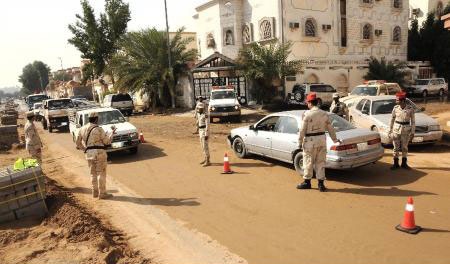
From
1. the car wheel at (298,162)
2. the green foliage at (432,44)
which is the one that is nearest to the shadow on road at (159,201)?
the car wheel at (298,162)

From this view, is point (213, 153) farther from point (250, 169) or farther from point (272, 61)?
point (272, 61)

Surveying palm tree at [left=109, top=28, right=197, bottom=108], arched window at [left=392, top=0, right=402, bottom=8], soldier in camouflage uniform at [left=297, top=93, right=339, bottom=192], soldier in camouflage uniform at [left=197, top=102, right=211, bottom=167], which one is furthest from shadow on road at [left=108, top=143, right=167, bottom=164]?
arched window at [left=392, top=0, right=402, bottom=8]

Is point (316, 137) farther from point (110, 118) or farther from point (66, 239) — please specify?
point (110, 118)

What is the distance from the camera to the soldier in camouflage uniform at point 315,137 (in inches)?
280

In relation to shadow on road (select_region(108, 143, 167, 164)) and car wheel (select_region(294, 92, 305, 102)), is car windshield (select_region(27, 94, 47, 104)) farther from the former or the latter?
shadow on road (select_region(108, 143, 167, 164))

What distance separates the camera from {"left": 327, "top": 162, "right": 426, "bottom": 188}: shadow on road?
7699 mm

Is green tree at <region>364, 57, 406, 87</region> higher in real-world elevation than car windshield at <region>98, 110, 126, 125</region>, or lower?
higher

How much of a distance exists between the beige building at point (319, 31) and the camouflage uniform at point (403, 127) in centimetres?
1830

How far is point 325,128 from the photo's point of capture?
7.16 m

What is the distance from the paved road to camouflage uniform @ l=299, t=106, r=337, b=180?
595 millimetres

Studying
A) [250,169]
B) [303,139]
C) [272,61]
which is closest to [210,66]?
[272,61]

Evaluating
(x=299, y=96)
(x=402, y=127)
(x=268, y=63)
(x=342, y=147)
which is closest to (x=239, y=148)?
(x=342, y=147)

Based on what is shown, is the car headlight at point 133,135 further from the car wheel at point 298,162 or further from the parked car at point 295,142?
the car wheel at point 298,162

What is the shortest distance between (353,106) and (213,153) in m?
5.13
